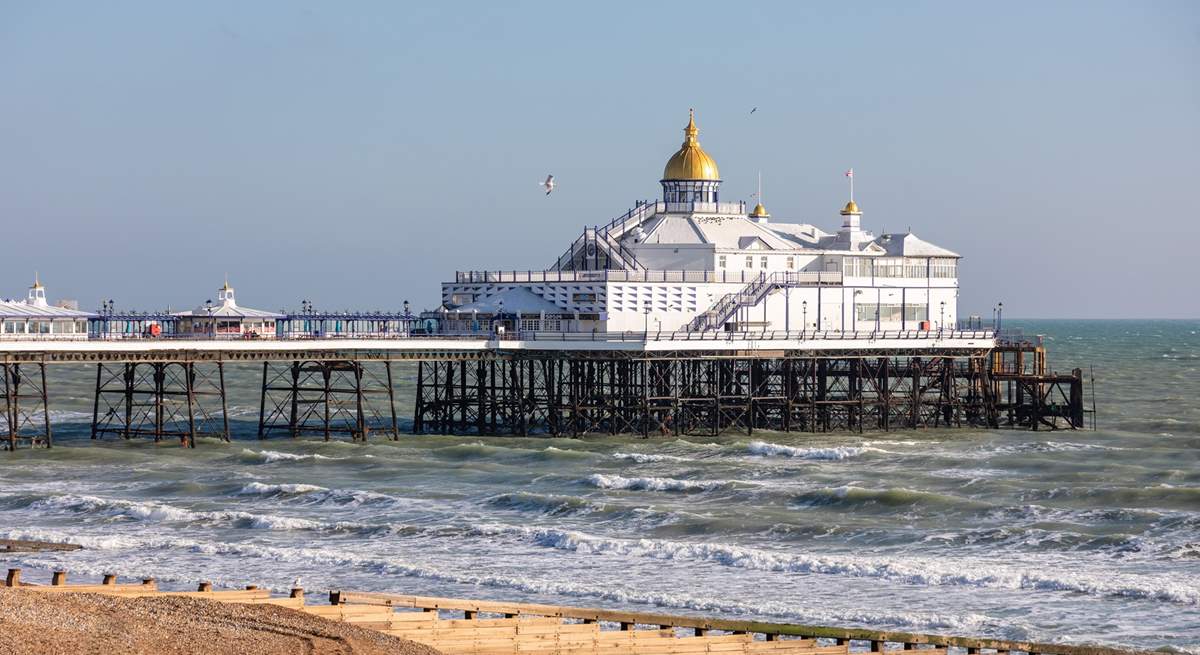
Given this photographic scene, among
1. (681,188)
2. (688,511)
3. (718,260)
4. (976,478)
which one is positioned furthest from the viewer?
(681,188)

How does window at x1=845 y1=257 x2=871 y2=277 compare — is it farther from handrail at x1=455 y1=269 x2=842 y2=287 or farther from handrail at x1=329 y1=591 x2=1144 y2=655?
handrail at x1=329 y1=591 x2=1144 y2=655

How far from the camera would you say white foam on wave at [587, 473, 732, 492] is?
2148 inches

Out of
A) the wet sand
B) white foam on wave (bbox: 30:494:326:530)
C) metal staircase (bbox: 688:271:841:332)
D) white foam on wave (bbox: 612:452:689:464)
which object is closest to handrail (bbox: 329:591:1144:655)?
the wet sand

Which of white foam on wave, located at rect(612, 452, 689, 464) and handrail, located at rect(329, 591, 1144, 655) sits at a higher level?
white foam on wave, located at rect(612, 452, 689, 464)

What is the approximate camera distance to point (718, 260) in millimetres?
74125

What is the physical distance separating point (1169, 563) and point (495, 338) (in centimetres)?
3235

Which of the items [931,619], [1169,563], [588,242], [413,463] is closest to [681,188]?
[588,242]

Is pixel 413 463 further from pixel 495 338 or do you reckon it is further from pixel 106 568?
pixel 106 568

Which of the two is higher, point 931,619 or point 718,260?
point 718,260

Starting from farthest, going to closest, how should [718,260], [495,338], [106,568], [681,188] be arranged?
[681,188] → [718,260] → [495,338] → [106,568]

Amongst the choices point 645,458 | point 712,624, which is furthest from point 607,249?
point 712,624

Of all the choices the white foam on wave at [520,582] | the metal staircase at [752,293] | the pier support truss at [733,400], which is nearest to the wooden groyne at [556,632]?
the white foam on wave at [520,582]

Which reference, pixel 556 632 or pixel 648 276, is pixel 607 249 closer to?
pixel 648 276

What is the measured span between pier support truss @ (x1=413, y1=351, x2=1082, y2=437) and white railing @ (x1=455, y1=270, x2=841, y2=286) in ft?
10.8
